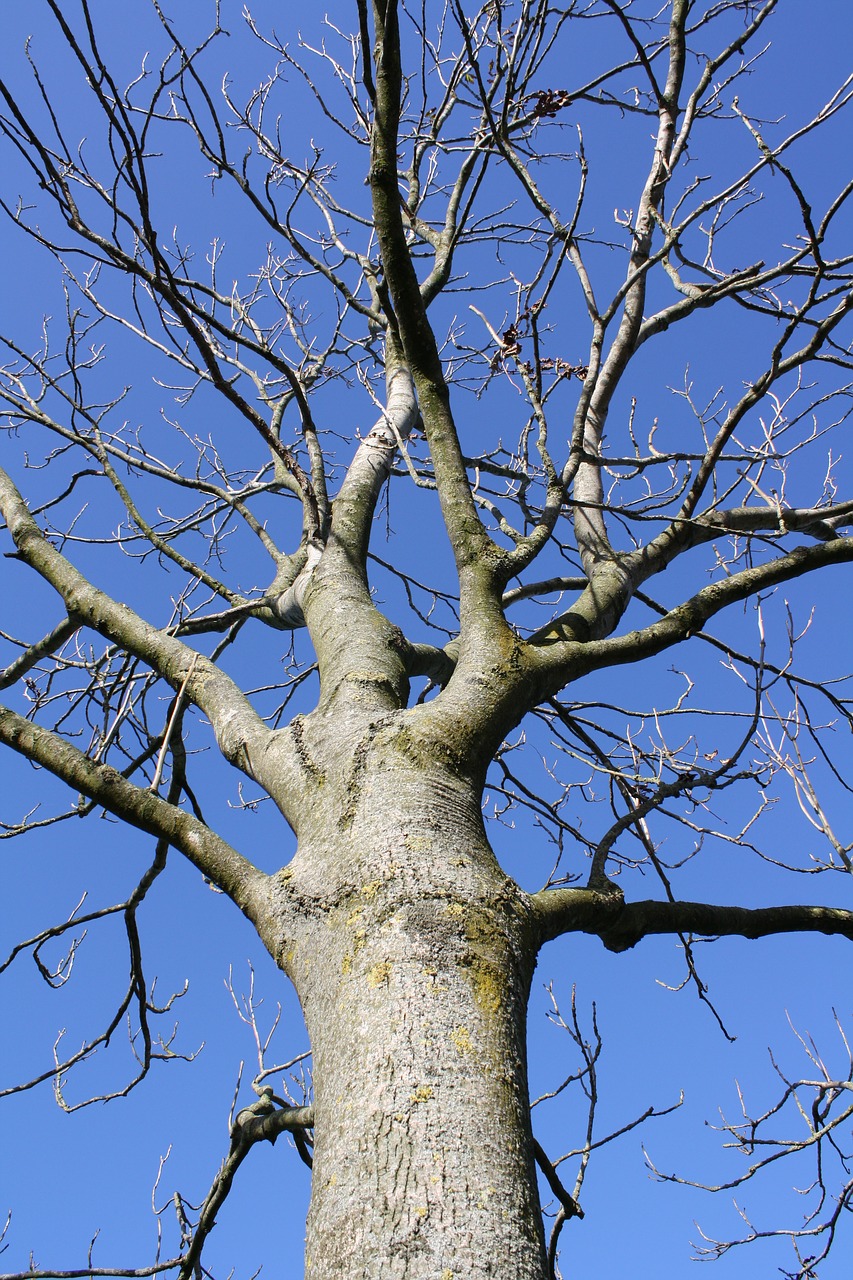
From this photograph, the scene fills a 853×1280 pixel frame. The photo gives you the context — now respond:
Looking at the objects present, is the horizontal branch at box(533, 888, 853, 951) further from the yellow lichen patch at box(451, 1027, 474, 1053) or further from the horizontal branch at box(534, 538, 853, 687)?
the horizontal branch at box(534, 538, 853, 687)

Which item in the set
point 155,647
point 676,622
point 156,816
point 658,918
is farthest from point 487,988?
point 155,647

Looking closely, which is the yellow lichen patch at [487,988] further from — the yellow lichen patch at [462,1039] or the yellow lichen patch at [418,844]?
the yellow lichen patch at [418,844]

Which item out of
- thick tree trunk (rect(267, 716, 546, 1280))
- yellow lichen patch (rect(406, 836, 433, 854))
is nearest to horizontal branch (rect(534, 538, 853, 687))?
thick tree trunk (rect(267, 716, 546, 1280))

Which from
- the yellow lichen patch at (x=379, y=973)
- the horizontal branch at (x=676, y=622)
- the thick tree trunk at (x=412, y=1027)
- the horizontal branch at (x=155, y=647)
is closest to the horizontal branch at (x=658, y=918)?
the thick tree trunk at (x=412, y=1027)

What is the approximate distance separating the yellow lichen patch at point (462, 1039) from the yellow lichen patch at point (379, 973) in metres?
0.12

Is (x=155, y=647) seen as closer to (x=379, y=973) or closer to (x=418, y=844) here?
(x=418, y=844)

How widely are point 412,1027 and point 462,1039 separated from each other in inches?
2.6

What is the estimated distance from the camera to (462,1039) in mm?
1089

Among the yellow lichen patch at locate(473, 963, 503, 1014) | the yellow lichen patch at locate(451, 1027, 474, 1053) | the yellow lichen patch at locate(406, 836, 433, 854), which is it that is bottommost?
the yellow lichen patch at locate(451, 1027, 474, 1053)

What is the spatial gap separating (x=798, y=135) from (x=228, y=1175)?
10.1 feet

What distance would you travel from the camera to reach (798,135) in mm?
2428

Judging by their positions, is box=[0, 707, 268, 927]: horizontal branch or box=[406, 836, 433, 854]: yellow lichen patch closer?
box=[406, 836, 433, 854]: yellow lichen patch

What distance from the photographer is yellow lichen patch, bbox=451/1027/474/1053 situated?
1080mm

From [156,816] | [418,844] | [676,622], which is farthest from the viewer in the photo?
[676,622]
